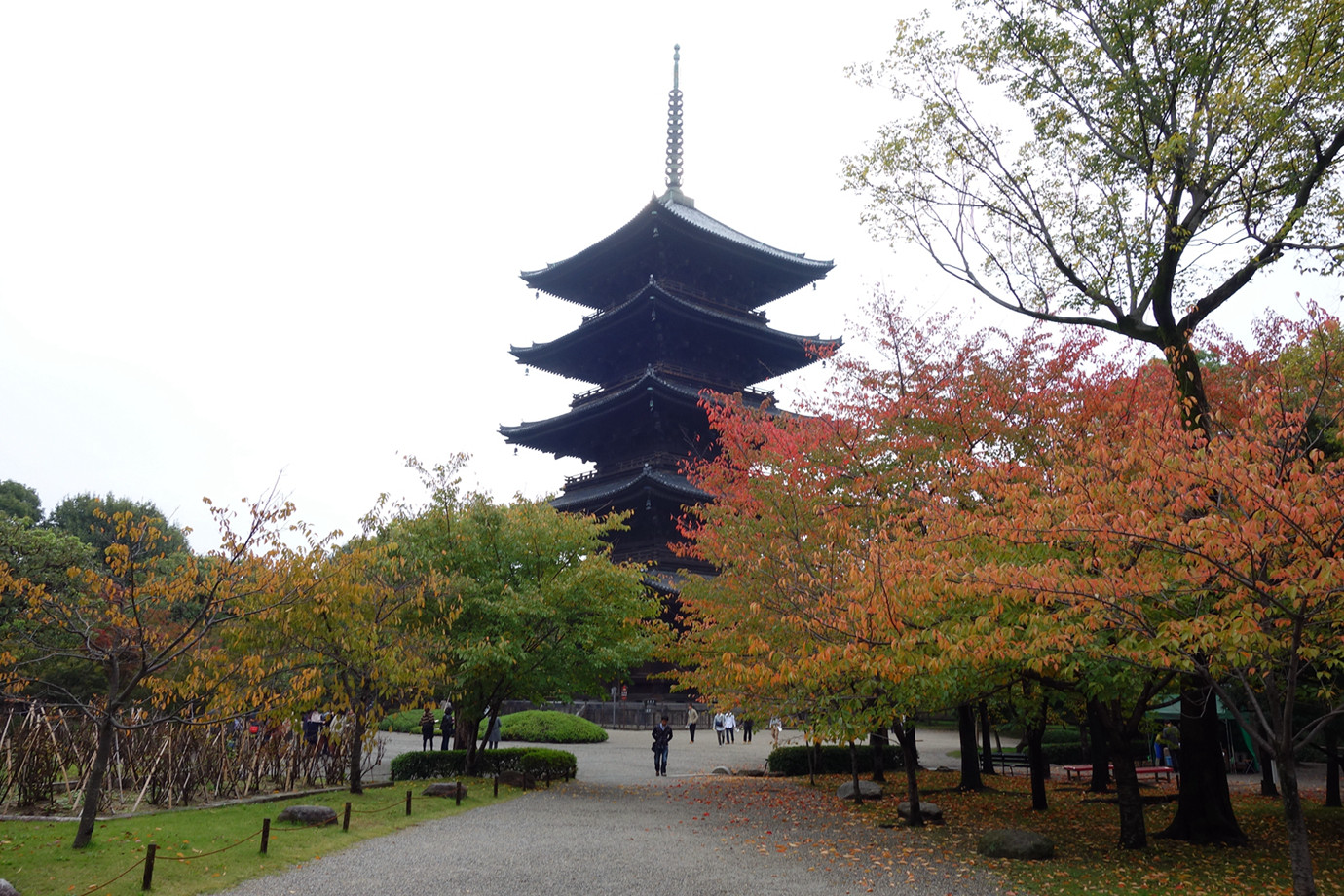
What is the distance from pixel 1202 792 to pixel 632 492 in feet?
70.9

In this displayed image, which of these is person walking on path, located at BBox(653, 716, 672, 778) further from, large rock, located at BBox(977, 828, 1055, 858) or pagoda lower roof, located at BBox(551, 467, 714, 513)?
pagoda lower roof, located at BBox(551, 467, 714, 513)

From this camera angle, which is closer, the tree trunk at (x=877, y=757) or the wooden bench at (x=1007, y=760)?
the tree trunk at (x=877, y=757)

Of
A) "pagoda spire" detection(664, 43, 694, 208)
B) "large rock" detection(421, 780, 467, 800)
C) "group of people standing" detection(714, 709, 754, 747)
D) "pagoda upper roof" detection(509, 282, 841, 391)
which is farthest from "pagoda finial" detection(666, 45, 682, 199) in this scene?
"large rock" detection(421, 780, 467, 800)

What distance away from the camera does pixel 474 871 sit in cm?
961

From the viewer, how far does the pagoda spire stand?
40.1 metres

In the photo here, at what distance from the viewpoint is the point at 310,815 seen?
12000 mm

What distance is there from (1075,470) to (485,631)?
10.9 m

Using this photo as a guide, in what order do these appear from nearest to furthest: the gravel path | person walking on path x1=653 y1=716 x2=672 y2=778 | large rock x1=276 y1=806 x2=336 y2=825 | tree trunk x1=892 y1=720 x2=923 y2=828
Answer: the gravel path → large rock x1=276 y1=806 x2=336 y2=825 → tree trunk x1=892 y1=720 x2=923 y2=828 → person walking on path x1=653 y1=716 x2=672 y2=778

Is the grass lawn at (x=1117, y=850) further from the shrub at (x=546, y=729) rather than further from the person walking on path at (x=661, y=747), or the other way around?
the shrub at (x=546, y=729)

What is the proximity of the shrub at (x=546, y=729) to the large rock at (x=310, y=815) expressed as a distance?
1337 centimetres

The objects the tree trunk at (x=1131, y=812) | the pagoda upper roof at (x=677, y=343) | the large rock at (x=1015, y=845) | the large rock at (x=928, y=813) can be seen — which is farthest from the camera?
the pagoda upper roof at (x=677, y=343)

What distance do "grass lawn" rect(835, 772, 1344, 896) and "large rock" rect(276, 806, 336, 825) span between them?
25.9 ft

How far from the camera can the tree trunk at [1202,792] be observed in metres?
11.3

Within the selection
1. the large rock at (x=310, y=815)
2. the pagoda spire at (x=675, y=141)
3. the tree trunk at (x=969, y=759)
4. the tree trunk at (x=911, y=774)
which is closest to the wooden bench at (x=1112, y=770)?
the tree trunk at (x=969, y=759)
